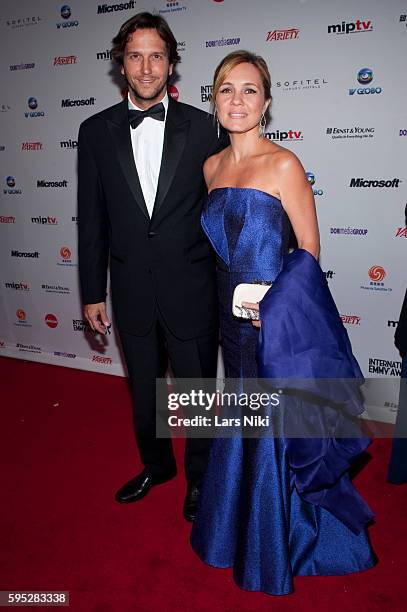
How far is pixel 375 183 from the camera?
310 centimetres

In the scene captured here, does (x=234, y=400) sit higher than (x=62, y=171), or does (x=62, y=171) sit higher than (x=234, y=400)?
(x=62, y=171)

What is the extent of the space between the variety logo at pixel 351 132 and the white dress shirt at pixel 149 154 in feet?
4.17

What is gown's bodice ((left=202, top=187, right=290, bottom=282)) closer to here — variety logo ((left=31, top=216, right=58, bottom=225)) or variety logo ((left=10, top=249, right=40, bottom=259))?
variety logo ((left=31, top=216, right=58, bottom=225))

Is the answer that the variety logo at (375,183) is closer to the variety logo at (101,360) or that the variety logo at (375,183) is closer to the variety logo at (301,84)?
the variety logo at (301,84)

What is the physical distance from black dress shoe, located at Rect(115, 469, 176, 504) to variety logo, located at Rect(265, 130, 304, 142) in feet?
6.96

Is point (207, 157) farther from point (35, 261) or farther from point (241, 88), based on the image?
point (35, 261)

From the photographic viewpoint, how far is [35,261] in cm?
445

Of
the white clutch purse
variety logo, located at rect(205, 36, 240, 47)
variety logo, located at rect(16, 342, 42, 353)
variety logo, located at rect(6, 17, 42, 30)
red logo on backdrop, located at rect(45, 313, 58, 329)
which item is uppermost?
variety logo, located at rect(6, 17, 42, 30)

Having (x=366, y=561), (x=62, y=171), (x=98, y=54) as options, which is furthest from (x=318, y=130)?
(x=366, y=561)

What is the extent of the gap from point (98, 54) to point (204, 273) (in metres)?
2.15

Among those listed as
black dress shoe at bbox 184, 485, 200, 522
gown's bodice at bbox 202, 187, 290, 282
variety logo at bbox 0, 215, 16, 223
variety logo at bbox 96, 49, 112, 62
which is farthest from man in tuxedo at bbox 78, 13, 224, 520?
variety logo at bbox 0, 215, 16, 223

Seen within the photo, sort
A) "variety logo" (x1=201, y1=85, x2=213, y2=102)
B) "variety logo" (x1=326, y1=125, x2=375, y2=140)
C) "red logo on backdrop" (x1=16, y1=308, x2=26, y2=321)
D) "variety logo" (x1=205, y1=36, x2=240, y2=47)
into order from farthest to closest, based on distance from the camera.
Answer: "red logo on backdrop" (x1=16, y1=308, x2=26, y2=321)
"variety logo" (x1=201, y1=85, x2=213, y2=102)
"variety logo" (x1=205, y1=36, x2=240, y2=47)
"variety logo" (x1=326, y1=125, x2=375, y2=140)

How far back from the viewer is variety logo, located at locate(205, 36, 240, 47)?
10.5ft

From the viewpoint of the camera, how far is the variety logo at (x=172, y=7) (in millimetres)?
3298
